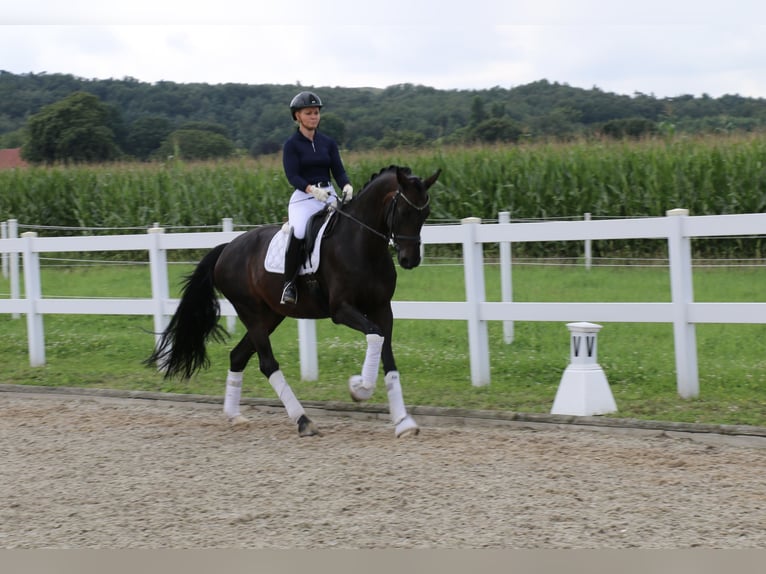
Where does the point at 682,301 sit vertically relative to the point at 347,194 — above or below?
below

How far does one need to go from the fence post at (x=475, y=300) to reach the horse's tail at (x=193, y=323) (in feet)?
8.01

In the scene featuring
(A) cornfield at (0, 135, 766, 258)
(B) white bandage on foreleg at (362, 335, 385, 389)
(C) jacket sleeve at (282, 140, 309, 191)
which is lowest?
(B) white bandage on foreleg at (362, 335, 385, 389)

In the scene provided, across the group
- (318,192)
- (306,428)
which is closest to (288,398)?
(306,428)

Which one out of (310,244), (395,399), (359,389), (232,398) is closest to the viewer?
(359,389)

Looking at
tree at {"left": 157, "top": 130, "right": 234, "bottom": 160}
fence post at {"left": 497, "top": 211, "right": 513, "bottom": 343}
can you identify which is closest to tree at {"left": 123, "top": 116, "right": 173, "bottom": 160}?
tree at {"left": 157, "top": 130, "right": 234, "bottom": 160}

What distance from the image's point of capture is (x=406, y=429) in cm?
763

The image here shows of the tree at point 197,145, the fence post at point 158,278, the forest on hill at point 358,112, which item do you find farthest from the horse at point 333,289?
the tree at point 197,145

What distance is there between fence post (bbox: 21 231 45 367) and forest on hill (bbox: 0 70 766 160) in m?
16.2

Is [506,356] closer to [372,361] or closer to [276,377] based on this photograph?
[276,377]

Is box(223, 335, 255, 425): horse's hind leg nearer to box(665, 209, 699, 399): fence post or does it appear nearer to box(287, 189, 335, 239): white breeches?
box(287, 189, 335, 239): white breeches

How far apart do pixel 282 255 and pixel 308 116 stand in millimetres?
1238

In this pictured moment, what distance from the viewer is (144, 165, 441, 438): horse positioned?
298 inches

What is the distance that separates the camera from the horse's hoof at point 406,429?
7.62 meters

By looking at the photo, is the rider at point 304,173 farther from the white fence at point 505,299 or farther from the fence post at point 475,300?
the fence post at point 475,300
